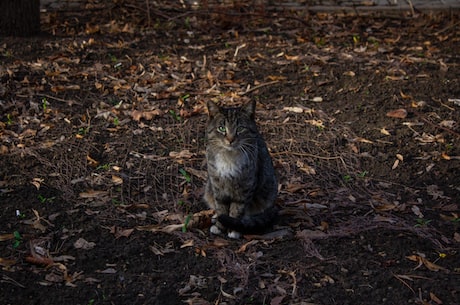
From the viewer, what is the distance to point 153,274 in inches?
197

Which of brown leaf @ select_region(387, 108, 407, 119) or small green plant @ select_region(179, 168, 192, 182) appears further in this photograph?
brown leaf @ select_region(387, 108, 407, 119)

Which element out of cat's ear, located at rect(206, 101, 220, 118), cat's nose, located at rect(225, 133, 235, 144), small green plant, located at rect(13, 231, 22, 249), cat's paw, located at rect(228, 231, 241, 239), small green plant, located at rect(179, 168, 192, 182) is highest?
cat's ear, located at rect(206, 101, 220, 118)

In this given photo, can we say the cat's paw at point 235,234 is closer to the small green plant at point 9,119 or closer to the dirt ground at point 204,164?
the dirt ground at point 204,164

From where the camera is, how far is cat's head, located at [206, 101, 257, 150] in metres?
5.36

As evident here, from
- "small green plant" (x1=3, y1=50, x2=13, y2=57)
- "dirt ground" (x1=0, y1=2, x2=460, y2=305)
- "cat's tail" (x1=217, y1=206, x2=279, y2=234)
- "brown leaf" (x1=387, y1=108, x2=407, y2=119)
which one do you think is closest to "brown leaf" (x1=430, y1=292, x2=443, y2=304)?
"dirt ground" (x1=0, y1=2, x2=460, y2=305)

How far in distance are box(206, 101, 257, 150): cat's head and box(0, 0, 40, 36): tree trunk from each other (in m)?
4.32

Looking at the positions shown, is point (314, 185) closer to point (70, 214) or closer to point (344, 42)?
point (70, 214)

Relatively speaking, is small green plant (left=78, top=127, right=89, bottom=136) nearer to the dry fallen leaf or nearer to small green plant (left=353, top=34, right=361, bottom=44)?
the dry fallen leaf

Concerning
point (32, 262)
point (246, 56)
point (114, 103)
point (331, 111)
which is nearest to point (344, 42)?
point (246, 56)

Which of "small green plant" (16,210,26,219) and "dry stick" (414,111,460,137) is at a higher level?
"dry stick" (414,111,460,137)

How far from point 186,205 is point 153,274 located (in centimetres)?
117

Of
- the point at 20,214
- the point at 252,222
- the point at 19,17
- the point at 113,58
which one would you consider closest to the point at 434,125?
the point at 252,222

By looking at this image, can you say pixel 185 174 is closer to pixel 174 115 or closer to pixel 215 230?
pixel 215 230

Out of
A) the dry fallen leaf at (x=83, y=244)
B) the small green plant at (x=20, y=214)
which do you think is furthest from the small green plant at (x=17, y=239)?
the dry fallen leaf at (x=83, y=244)
